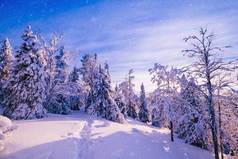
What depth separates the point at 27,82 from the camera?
2900cm

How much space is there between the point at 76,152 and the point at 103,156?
2.06 metres

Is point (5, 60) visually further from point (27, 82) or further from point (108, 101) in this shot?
point (27, 82)

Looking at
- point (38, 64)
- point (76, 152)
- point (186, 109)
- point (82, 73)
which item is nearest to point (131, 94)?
point (82, 73)

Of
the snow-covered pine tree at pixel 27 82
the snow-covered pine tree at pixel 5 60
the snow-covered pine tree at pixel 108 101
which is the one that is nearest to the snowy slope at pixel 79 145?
the snow-covered pine tree at pixel 27 82

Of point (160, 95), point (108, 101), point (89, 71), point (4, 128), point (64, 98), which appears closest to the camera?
point (4, 128)

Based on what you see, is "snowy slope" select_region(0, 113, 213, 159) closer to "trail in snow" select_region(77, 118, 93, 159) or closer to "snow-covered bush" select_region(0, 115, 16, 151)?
"trail in snow" select_region(77, 118, 93, 159)

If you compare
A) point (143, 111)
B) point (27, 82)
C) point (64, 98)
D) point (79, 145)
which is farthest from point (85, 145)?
point (143, 111)

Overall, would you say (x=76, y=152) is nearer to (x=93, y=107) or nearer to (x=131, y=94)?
(x=93, y=107)

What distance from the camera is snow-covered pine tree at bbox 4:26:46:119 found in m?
28.5

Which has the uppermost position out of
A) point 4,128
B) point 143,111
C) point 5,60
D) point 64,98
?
point 5,60

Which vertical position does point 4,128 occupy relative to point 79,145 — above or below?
above

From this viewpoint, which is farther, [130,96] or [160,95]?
[130,96]

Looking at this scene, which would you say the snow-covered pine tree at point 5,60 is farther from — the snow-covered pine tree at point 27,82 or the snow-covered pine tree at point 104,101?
the snow-covered pine tree at point 27,82

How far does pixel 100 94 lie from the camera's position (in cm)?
4488
